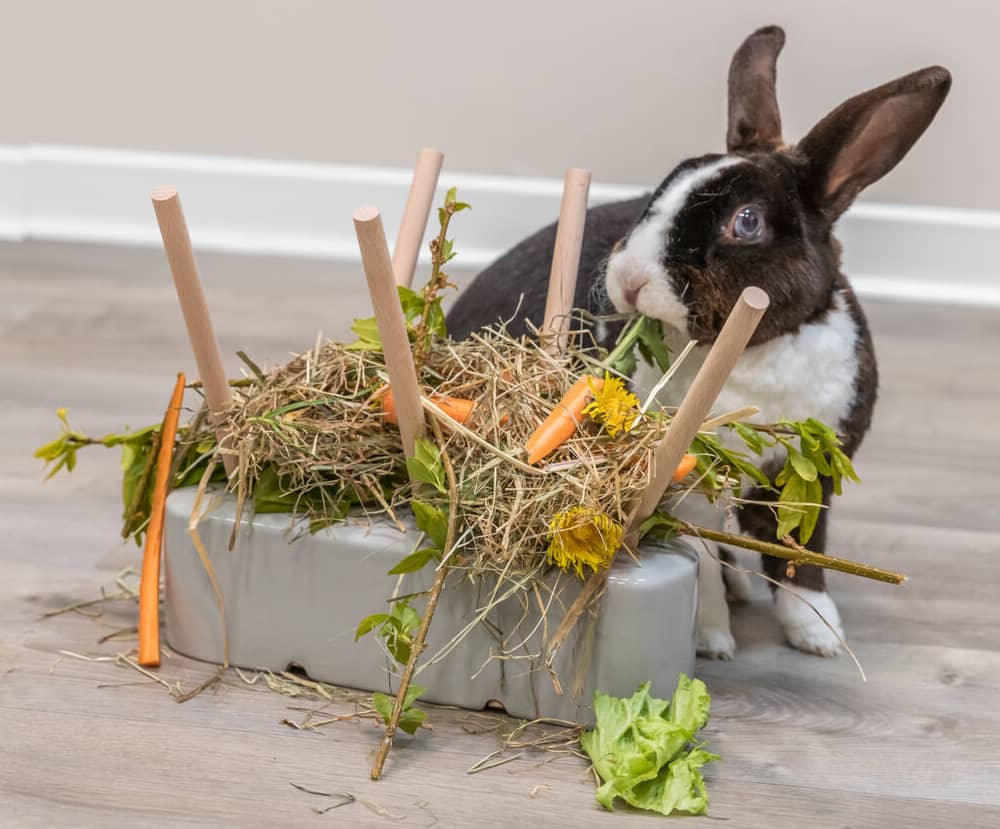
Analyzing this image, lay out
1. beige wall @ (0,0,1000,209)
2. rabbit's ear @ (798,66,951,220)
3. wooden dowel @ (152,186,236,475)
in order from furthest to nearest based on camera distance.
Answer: beige wall @ (0,0,1000,209)
rabbit's ear @ (798,66,951,220)
wooden dowel @ (152,186,236,475)

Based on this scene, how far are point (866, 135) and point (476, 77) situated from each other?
5.05ft

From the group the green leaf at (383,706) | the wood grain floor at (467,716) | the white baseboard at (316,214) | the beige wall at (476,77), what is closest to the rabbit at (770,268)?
the wood grain floor at (467,716)

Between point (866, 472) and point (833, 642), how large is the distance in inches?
22.2

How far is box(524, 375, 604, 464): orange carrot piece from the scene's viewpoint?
1083 mm

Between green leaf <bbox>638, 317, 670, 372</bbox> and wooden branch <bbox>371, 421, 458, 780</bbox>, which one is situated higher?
green leaf <bbox>638, 317, 670, 372</bbox>

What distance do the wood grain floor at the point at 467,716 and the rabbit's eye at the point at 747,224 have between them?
0.41m

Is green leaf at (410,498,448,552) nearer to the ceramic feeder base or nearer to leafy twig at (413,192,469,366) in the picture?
the ceramic feeder base

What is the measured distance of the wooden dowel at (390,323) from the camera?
37.5 inches

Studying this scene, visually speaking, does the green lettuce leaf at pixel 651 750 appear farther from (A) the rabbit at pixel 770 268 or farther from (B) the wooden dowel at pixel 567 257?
(B) the wooden dowel at pixel 567 257

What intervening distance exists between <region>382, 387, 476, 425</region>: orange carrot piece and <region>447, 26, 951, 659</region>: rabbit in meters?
0.10

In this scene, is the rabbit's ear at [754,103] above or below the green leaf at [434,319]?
above

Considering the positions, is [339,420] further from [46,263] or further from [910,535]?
[46,263]

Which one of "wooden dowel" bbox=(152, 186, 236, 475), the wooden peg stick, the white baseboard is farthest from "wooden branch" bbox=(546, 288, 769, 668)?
the white baseboard

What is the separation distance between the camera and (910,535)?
5.37 feet
